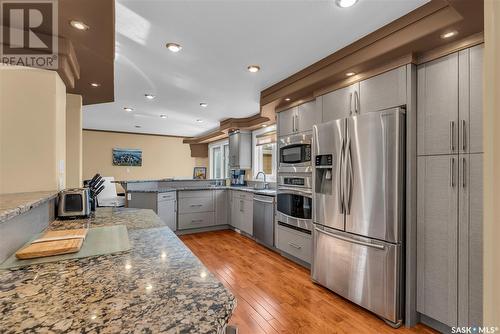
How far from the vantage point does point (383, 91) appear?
214 centimetres

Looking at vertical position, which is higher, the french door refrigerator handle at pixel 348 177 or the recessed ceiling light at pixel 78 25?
the recessed ceiling light at pixel 78 25

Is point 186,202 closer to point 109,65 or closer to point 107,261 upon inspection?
point 109,65

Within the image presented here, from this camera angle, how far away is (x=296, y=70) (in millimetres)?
2791

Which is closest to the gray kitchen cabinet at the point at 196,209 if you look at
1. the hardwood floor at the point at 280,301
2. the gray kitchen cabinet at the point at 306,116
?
the hardwood floor at the point at 280,301

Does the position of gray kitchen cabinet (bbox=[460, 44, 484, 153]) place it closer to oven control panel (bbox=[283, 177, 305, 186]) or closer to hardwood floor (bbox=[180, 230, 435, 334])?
hardwood floor (bbox=[180, 230, 435, 334])

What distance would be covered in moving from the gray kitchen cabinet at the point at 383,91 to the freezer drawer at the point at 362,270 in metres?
1.18

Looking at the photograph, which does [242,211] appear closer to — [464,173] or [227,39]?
[227,39]

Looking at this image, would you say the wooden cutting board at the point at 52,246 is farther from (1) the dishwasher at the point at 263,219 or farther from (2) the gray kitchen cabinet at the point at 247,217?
(2) the gray kitchen cabinet at the point at 247,217

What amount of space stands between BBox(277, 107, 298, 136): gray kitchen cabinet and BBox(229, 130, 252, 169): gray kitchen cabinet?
6.43 feet

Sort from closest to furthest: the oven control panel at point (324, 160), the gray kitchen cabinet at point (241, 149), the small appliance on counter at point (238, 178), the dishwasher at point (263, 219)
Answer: the oven control panel at point (324, 160) → the dishwasher at point (263, 219) → the gray kitchen cabinet at point (241, 149) → the small appliance on counter at point (238, 178)

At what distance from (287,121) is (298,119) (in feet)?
0.79

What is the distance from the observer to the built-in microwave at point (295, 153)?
3.00 meters

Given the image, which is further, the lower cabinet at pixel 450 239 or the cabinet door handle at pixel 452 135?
the cabinet door handle at pixel 452 135

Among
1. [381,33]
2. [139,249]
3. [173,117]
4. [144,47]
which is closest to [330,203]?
[381,33]
